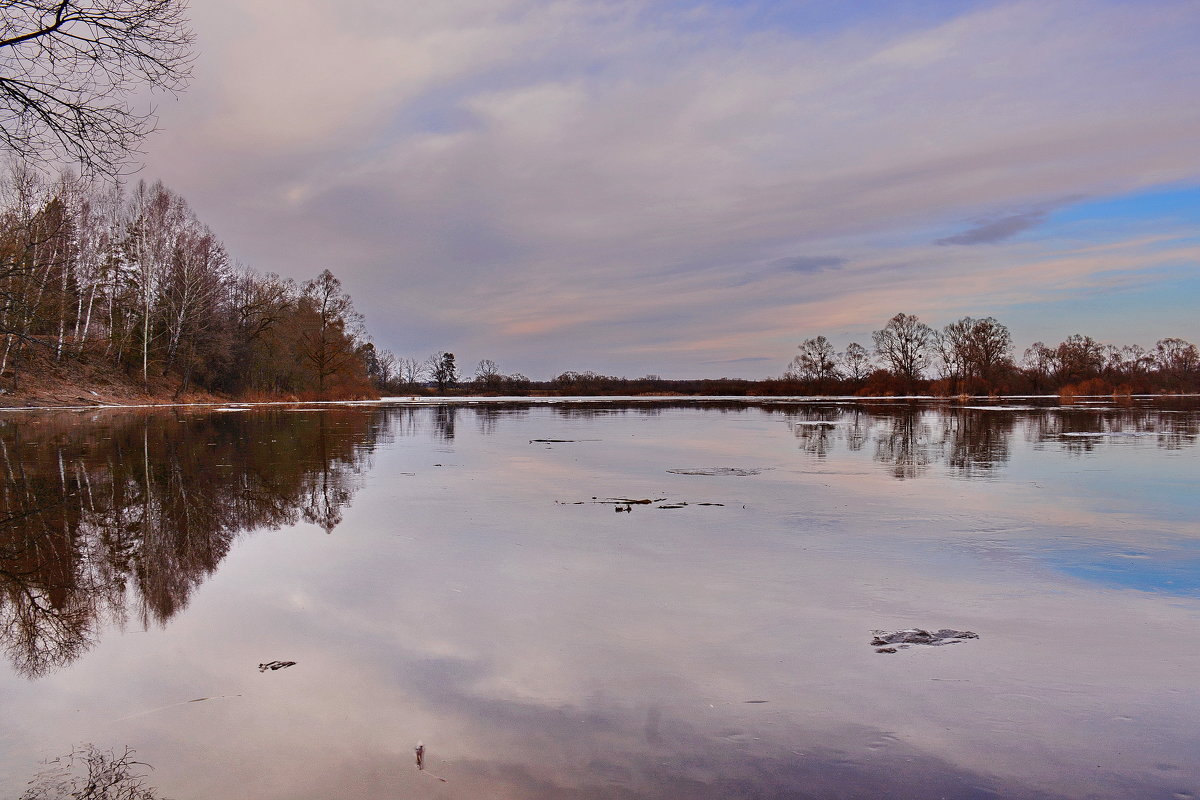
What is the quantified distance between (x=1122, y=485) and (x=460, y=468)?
36.8 ft

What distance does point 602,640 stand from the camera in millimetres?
4562

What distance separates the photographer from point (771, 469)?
1373cm

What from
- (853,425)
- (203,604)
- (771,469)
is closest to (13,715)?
(203,604)

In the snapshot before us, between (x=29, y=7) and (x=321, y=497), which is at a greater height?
(x=29, y=7)

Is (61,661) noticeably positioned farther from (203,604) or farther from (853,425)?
(853,425)

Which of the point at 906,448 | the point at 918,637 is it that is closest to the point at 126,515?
the point at 918,637

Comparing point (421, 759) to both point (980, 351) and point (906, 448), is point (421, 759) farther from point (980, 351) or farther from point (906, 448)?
point (980, 351)

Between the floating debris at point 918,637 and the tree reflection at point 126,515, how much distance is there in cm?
480

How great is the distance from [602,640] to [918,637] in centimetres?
204

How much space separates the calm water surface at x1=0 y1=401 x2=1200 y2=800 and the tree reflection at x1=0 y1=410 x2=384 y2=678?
6 cm

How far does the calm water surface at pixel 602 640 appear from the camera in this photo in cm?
308

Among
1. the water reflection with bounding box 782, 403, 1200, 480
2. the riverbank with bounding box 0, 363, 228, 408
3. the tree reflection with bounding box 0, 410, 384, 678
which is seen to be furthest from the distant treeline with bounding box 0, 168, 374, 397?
the water reflection with bounding box 782, 403, 1200, 480

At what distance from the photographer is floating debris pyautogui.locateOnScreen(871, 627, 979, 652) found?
455 centimetres

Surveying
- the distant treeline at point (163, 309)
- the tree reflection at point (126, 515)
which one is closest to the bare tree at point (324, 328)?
the distant treeline at point (163, 309)
